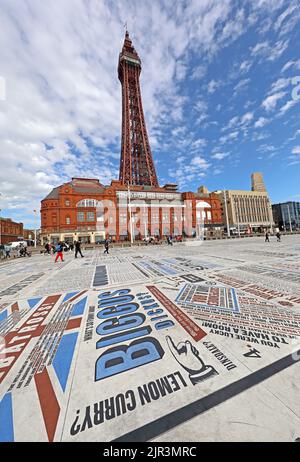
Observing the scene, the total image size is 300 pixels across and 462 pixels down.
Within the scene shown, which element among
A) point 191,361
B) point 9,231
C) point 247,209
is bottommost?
point 191,361

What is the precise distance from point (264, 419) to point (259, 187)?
114 meters

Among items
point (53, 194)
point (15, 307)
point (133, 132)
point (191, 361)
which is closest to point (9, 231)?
point (53, 194)

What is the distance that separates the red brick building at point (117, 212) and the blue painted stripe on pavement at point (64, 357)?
3326 cm

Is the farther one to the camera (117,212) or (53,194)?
(117,212)

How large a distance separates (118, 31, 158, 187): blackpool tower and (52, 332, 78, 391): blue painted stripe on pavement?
55.7m

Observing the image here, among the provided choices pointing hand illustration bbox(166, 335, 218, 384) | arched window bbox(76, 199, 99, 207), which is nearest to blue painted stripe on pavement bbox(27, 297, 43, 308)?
pointing hand illustration bbox(166, 335, 218, 384)

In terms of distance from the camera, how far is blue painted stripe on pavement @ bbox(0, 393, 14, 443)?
153 centimetres

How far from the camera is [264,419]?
5.09 ft

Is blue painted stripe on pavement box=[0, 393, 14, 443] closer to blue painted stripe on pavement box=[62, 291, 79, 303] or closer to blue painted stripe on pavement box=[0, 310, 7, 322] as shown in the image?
blue painted stripe on pavement box=[0, 310, 7, 322]

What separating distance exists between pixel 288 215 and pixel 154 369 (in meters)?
106

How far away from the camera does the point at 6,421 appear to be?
1.65 meters

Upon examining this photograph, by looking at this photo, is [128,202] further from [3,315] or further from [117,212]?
[3,315]
